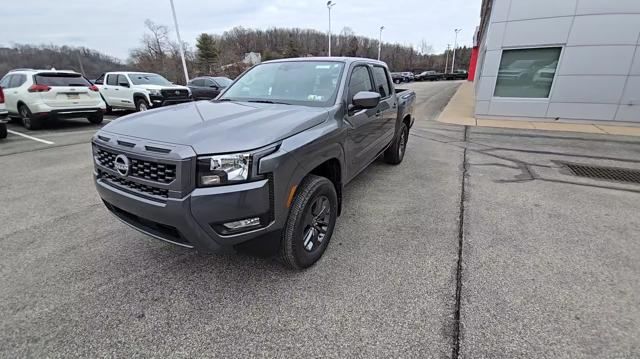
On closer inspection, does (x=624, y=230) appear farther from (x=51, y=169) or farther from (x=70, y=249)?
(x=51, y=169)

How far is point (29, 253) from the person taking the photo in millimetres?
2857

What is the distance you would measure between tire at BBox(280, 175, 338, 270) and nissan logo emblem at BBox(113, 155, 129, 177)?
1181 millimetres

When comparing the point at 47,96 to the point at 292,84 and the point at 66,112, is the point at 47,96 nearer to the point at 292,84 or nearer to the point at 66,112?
the point at 66,112

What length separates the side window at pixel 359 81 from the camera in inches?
128

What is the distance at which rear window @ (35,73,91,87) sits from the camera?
8.42 metres

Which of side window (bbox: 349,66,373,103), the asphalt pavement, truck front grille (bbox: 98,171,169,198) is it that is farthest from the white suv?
side window (bbox: 349,66,373,103)

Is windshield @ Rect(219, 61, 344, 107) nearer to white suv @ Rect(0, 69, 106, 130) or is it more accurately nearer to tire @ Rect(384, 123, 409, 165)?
tire @ Rect(384, 123, 409, 165)

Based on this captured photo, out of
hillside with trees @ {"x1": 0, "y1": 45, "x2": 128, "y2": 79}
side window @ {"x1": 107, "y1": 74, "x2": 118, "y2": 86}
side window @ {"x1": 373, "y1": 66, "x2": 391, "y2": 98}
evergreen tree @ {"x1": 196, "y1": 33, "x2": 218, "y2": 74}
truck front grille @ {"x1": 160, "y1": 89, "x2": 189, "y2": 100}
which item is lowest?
truck front grille @ {"x1": 160, "y1": 89, "x2": 189, "y2": 100}

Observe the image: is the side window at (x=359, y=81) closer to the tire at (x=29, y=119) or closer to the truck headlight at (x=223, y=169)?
the truck headlight at (x=223, y=169)

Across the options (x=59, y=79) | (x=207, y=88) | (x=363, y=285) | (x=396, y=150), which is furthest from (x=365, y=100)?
(x=207, y=88)

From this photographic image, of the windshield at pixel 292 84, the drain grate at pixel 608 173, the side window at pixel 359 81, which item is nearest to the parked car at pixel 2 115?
the windshield at pixel 292 84

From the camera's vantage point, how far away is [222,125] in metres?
2.19

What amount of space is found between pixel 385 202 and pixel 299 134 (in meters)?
2.08

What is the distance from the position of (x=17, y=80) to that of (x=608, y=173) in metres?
14.5
